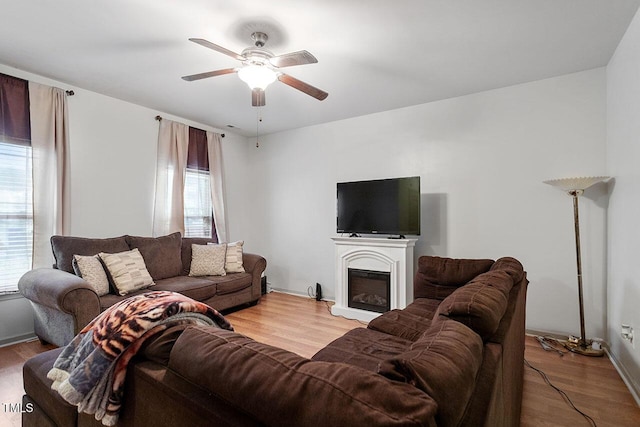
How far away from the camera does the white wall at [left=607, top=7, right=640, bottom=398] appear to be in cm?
217

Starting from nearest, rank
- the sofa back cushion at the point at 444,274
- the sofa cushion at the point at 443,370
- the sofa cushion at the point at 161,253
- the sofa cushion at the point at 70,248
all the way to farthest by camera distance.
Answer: the sofa cushion at the point at 443,370
the sofa back cushion at the point at 444,274
the sofa cushion at the point at 70,248
the sofa cushion at the point at 161,253

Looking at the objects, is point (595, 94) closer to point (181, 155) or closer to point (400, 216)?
point (400, 216)

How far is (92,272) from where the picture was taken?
9.48ft

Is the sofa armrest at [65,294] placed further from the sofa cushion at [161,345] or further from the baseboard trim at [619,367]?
the baseboard trim at [619,367]

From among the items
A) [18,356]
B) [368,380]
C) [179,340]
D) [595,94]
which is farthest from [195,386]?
[595,94]

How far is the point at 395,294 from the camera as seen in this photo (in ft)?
11.9

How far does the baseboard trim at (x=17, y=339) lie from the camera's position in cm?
289

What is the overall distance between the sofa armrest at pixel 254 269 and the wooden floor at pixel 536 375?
42 centimetres

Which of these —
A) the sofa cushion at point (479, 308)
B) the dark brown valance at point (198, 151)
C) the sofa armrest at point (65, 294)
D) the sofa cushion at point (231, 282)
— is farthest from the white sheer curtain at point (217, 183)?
the sofa cushion at point (479, 308)

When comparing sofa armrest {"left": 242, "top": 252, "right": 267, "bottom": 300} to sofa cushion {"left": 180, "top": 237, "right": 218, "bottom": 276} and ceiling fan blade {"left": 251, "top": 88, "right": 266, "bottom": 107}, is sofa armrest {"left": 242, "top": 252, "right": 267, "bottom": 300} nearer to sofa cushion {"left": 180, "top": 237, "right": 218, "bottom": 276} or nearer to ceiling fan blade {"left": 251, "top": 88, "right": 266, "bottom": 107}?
sofa cushion {"left": 180, "top": 237, "right": 218, "bottom": 276}

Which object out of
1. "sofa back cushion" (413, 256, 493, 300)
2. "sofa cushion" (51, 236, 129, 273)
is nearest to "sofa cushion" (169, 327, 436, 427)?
"sofa back cushion" (413, 256, 493, 300)

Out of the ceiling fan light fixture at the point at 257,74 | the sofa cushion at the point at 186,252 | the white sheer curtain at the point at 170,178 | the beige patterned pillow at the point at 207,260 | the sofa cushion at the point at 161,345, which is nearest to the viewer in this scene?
the sofa cushion at the point at 161,345

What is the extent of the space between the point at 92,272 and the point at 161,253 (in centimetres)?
83

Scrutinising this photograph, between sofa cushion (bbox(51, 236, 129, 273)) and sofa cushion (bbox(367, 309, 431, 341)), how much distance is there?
113 inches
